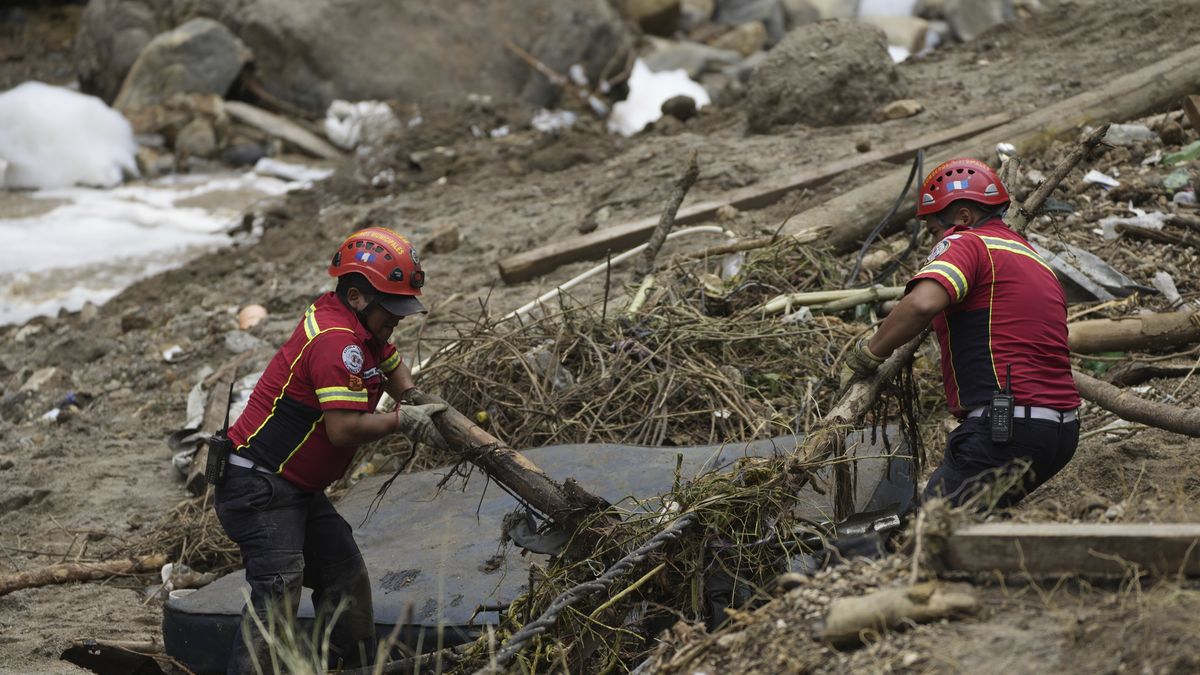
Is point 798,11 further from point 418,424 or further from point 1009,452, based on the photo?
point 418,424

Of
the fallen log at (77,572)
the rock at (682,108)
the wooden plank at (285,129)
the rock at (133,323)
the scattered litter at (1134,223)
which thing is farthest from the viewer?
the wooden plank at (285,129)

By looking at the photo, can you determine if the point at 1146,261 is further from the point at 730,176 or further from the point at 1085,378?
the point at 730,176

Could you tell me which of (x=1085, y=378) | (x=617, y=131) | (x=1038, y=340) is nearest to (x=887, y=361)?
(x=1038, y=340)

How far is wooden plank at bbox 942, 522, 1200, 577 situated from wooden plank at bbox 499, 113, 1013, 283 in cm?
525

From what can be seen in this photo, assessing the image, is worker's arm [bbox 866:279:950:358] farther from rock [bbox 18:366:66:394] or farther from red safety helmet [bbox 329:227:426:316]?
rock [bbox 18:366:66:394]

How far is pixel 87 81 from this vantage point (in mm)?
15883

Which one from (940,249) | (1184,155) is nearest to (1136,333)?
(1184,155)

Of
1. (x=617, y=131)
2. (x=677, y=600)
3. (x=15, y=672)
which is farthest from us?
(x=617, y=131)

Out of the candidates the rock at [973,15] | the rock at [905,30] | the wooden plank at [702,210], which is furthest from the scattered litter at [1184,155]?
the rock at [973,15]

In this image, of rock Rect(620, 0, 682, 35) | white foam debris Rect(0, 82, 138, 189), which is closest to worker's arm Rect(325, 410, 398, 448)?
white foam debris Rect(0, 82, 138, 189)

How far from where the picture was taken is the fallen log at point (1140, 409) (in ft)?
14.0

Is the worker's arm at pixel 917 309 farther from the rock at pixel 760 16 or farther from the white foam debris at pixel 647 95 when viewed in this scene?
the rock at pixel 760 16

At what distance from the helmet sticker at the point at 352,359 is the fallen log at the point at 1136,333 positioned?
361 centimetres

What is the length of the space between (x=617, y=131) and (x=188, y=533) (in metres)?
8.56
